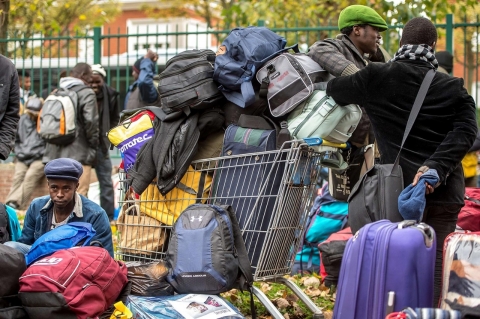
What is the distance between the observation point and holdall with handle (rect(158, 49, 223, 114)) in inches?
215

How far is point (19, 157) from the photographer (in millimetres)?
12086

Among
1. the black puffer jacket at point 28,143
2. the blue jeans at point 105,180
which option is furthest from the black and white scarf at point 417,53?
the black puffer jacket at point 28,143

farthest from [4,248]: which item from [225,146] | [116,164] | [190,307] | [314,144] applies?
[116,164]

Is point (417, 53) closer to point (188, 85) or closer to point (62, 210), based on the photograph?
point (188, 85)

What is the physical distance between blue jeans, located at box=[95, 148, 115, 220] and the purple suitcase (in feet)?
22.1

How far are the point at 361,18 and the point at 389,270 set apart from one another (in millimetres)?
1974

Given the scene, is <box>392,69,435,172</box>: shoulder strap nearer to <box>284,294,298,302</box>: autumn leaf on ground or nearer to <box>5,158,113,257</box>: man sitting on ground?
<box>284,294,298,302</box>: autumn leaf on ground

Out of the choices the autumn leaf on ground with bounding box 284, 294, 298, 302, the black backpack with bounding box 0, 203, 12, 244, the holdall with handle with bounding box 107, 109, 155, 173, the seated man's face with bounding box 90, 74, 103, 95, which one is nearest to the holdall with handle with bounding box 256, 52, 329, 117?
the holdall with handle with bounding box 107, 109, 155, 173

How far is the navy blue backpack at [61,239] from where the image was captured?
5.20m

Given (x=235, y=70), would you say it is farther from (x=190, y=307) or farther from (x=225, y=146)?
(x=190, y=307)

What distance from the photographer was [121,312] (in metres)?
4.98

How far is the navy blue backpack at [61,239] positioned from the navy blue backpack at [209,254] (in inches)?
24.7

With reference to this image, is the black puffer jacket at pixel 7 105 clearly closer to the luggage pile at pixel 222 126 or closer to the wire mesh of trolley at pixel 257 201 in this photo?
the luggage pile at pixel 222 126

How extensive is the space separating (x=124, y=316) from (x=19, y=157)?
25.2ft
